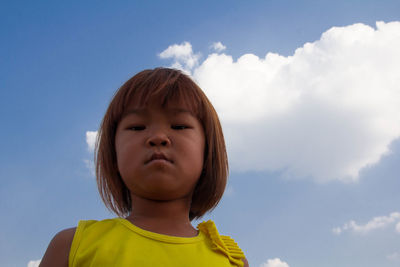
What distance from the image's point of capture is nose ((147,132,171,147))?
8.46 ft

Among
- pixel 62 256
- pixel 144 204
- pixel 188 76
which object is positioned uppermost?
pixel 188 76

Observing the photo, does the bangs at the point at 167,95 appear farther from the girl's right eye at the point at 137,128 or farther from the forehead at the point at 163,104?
the girl's right eye at the point at 137,128

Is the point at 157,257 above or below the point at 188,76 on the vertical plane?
below

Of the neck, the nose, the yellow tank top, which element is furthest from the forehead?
the yellow tank top

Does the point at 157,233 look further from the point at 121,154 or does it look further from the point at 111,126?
the point at 111,126

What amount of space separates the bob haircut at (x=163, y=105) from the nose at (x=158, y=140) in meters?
0.26

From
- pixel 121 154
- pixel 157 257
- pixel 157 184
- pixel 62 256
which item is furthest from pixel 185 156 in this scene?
pixel 62 256

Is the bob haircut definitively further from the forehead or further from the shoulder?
the shoulder

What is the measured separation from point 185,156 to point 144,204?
47 cm

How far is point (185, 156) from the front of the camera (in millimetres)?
2684

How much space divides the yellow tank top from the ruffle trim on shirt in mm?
38

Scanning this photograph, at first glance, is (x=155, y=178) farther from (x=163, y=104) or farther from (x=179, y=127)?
(x=163, y=104)

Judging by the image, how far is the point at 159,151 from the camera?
259 centimetres

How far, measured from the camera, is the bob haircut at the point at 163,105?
285cm
